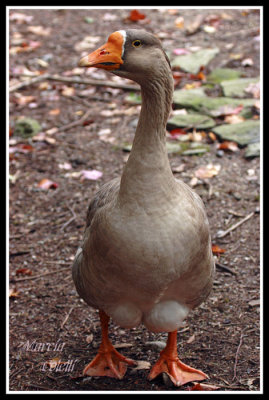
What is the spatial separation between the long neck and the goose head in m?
0.08

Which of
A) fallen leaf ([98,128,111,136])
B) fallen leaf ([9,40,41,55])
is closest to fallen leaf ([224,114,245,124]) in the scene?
fallen leaf ([98,128,111,136])

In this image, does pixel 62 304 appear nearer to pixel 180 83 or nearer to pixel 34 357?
pixel 34 357

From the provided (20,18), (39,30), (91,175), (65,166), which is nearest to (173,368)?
(91,175)

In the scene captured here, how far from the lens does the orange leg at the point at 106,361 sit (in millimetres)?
3340

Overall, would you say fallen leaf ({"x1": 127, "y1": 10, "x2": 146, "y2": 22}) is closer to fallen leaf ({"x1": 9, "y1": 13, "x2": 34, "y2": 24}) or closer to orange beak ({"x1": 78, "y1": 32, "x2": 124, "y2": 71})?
fallen leaf ({"x1": 9, "y1": 13, "x2": 34, "y2": 24})

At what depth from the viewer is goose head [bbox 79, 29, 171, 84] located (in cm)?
257

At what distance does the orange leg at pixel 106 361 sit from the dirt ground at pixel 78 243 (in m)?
0.05

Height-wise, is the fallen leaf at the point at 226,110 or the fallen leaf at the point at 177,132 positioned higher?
the fallen leaf at the point at 226,110

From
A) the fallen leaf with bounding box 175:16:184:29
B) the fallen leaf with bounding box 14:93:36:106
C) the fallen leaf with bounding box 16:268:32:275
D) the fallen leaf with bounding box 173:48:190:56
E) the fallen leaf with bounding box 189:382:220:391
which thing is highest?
the fallen leaf with bounding box 175:16:184:29

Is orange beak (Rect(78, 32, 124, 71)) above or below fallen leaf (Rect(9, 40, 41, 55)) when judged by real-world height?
above

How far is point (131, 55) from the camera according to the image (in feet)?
8.48

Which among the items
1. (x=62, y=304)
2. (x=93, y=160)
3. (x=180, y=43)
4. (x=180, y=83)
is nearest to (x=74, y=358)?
(x=62, y=304)

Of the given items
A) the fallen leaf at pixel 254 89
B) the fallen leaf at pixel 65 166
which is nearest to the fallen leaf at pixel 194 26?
the fallen leaf at pixel 254 89

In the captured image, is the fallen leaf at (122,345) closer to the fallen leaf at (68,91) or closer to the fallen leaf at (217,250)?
the fallen leaf at (217,250)
